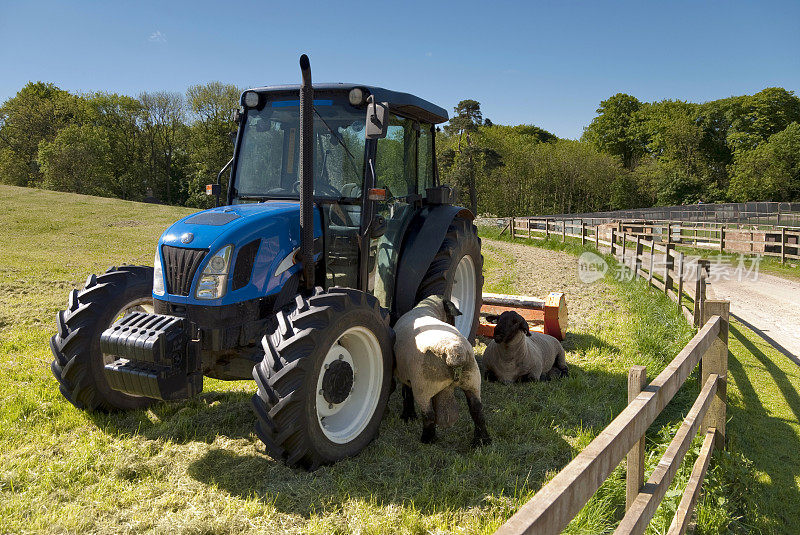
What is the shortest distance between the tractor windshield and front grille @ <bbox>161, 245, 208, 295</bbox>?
1.03 metres

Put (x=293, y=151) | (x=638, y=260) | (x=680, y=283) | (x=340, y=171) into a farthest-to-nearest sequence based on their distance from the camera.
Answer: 1. (x=638, y=260)
2. (x=680, y=283)
3. (x=293, y=151)
4. (x=340, y=171)

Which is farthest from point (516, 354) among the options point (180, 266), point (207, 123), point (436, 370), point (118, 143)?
point (118, 143)

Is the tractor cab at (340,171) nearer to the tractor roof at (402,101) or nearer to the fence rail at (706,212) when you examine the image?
the tractor roof at (402,101)

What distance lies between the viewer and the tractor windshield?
439 centimetres

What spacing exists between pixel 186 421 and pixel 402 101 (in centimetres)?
321

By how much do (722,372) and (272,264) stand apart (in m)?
3.55

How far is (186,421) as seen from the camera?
4250 mm

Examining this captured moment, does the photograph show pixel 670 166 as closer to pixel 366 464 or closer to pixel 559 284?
pixel 559 284

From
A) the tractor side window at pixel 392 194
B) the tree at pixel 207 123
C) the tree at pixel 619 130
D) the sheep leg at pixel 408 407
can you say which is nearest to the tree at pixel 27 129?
the tree at pixel 207 123

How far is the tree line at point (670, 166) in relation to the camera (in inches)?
2005

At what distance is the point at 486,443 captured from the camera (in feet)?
13.2

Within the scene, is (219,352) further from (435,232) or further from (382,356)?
(435,232)

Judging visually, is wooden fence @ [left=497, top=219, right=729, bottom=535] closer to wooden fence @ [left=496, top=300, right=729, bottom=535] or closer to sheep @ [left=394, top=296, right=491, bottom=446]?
wooden fence @ [left=496, top=300, right=729, bottom=535]

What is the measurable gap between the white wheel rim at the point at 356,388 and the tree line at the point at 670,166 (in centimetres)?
4475
